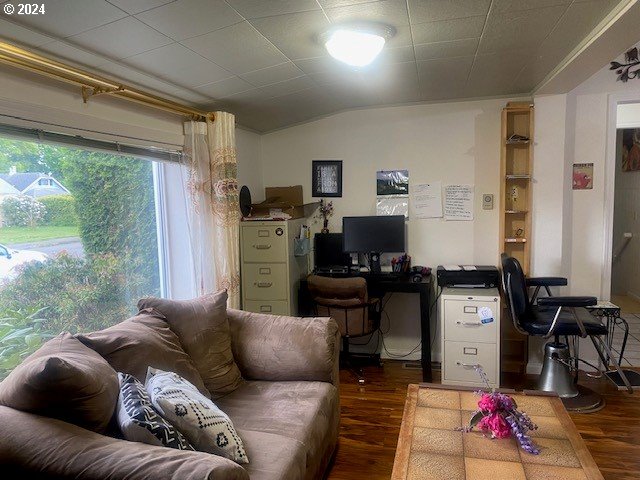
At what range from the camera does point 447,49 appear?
232 centimetres

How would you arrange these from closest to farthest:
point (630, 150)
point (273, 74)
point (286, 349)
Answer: point (286, 349)
point (273, 74)
point (630, 150)

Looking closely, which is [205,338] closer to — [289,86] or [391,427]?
[391,427]

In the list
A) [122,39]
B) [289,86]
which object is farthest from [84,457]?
[289,86]

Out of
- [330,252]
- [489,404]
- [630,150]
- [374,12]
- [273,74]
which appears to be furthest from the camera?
[630,150]

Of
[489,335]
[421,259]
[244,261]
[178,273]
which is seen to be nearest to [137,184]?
[178,273]

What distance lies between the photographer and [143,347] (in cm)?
182

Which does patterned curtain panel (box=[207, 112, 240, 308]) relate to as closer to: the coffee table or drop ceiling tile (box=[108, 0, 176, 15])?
drop ceiling tile (box=[108, 0, 176, 15])

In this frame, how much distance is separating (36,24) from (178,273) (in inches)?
67.6

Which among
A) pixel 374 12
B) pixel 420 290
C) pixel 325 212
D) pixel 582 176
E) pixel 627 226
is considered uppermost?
pixel 374 12

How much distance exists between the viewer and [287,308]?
3.36 m

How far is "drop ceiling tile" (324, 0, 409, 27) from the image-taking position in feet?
5.63

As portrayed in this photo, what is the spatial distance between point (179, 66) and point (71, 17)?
66 centimetres

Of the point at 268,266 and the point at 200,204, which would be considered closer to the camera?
the point at 200,204

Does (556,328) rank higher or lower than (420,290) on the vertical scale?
lower
